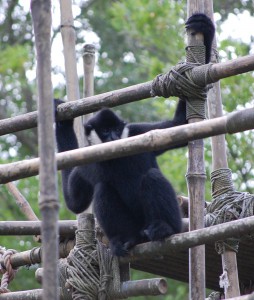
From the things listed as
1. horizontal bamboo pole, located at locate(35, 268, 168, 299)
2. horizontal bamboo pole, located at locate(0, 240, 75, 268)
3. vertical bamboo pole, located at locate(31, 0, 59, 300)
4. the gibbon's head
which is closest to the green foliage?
horizontal bamboo pole, located at locate(0, 240, 75, 268)

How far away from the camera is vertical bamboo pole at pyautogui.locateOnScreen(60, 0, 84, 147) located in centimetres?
730

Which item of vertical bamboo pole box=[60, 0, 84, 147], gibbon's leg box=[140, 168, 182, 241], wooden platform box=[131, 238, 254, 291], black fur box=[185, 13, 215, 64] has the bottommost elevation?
wooden platform box=[131, 238, 254, 291]

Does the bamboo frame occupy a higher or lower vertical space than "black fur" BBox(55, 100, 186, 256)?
lower

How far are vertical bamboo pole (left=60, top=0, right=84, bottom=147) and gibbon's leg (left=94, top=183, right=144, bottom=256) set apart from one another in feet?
1.60

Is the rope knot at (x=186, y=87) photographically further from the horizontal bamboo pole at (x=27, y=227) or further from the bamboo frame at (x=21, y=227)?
the bamboo frame at (x=21, y=227)

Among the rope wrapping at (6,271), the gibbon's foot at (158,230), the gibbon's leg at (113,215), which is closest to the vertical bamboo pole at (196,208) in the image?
the gibbon's foot at (158,230)

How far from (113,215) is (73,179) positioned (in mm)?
524

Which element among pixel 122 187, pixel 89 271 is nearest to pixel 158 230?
pixel 89 271

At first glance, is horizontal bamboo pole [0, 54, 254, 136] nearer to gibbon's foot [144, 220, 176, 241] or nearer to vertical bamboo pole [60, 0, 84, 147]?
vertical bamboo pole [60, 0, 84, 147]

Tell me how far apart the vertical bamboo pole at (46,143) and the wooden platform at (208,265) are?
9.76 feet

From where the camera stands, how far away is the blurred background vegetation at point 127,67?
519 inches

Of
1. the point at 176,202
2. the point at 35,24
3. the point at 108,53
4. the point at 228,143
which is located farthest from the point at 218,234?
the point at 108,53

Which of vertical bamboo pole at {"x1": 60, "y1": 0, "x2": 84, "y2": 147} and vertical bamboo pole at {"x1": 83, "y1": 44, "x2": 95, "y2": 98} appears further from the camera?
vertical bamboo pole at {"x1": 83, "y1": 44, "x2": 95, "y2": 98}

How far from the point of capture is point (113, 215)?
23.3ft
